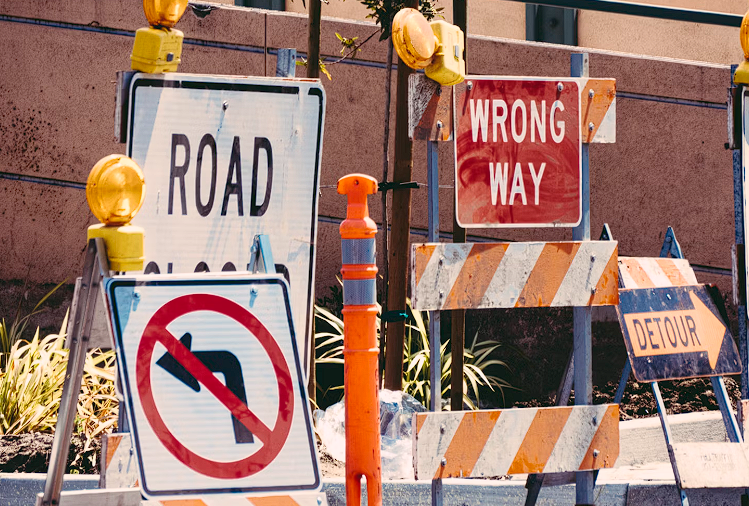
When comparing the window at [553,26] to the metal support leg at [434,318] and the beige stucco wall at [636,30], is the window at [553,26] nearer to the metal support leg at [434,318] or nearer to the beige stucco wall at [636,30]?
the beige stucco wall at [636,30]

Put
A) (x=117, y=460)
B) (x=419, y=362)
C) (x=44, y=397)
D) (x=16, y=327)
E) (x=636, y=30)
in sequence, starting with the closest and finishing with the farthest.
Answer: (x=117, y=460)
(x=44, y=397)
(x=419, y=362)
(x=16, y=327)
(x=636, y=30)

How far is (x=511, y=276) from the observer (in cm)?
461

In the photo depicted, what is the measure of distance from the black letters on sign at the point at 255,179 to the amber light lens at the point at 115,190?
0.67 meters

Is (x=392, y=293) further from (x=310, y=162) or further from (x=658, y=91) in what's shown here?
(x=658, y=91)

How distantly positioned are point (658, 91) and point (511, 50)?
1269 millimetres

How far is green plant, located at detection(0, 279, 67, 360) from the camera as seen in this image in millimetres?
6988

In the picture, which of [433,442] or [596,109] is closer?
[433,442]

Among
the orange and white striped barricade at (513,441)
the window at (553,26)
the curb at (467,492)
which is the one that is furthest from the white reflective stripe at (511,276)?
the window at (553,26)

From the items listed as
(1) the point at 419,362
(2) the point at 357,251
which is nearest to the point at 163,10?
(2) the point at 357,251

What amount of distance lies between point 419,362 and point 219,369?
381cm

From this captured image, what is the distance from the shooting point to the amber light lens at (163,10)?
407 centimetres

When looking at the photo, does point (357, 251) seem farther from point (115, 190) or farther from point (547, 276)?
point (115, 190)

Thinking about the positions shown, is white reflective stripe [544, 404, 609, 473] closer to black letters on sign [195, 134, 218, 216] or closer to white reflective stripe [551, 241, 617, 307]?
white reflective stripe [551, 241, 617, 307]

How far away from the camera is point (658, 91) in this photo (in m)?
8.51
